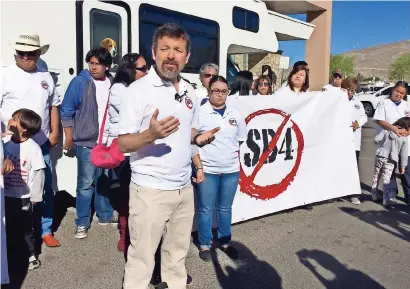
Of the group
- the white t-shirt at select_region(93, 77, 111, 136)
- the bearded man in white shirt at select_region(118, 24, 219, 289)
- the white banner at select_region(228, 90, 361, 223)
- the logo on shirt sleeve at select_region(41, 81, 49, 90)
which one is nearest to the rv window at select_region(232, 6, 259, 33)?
the white banner at select_region(228, 90, 361, 223)

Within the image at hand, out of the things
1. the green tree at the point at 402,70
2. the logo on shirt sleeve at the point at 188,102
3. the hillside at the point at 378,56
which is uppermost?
the hillside at the point at 378,56

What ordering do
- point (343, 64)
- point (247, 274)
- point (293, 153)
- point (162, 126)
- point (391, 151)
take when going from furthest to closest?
point (343, 64) → point (391, 151) → point (293, 153) → point (247, 274) → point (162, 126)

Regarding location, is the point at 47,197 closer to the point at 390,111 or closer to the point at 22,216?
the point at 22,216

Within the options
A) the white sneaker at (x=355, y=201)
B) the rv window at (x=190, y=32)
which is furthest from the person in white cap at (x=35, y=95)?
the white sneaker at (x=355, y=201)

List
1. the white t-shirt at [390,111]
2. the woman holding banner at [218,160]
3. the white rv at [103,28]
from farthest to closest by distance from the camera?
the white t-shirt at [390,111]
the white rv at [103,28]
the woman holding banner at [218,160]

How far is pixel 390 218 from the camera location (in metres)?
5.40

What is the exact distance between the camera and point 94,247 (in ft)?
13.7

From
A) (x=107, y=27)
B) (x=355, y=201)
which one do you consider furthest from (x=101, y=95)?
(x=355, y=201)

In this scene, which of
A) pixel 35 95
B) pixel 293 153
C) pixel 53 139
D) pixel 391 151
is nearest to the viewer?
pixel 35 95

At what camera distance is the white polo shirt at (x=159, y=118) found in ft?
8.35

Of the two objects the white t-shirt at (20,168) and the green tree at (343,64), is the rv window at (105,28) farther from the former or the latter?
the green tree at (343,64)

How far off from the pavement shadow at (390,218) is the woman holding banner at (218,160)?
2.05m

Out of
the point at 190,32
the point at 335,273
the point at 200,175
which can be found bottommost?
the point at 335,273

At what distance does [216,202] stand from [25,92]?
2.00 m
